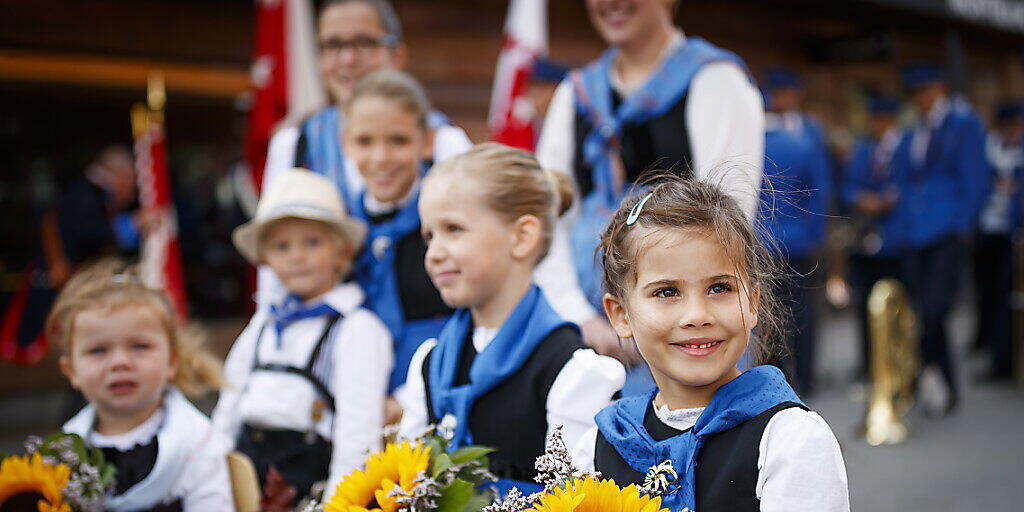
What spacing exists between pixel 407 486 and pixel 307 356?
1.17m

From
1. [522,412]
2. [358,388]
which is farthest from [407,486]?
[358,388]

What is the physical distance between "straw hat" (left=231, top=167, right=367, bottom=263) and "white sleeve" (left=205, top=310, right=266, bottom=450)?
10.9 inches

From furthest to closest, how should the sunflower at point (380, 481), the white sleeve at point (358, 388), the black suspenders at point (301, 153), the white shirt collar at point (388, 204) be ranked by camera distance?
the black suspenders at point (301, 153), the white shirt collar at point (388, 204), the white sleeve at point (358, 388), the sunflower at point (380, 481)

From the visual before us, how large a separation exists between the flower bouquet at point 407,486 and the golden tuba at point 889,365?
15.1ft

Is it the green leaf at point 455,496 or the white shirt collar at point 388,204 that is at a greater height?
the white shirt collar at point 388,204

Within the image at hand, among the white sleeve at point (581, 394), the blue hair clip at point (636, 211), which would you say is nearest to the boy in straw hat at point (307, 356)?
the white sleeve at point (581, 394)

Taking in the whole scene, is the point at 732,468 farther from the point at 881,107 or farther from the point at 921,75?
the point at 881,107

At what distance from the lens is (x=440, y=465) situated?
163 centimetres

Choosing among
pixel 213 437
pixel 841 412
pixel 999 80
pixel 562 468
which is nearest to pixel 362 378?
pixel 213 437

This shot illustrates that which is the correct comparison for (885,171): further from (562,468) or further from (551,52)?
(562,468)

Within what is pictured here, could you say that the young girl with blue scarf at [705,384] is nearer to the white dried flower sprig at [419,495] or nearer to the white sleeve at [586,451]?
the white sleeve at [586,451]

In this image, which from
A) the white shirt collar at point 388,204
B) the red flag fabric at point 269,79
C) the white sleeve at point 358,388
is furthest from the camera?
the red flag fabric at point 269,79

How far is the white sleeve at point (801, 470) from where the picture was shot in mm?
1384

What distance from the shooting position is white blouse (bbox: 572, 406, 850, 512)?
1384 millimetres
